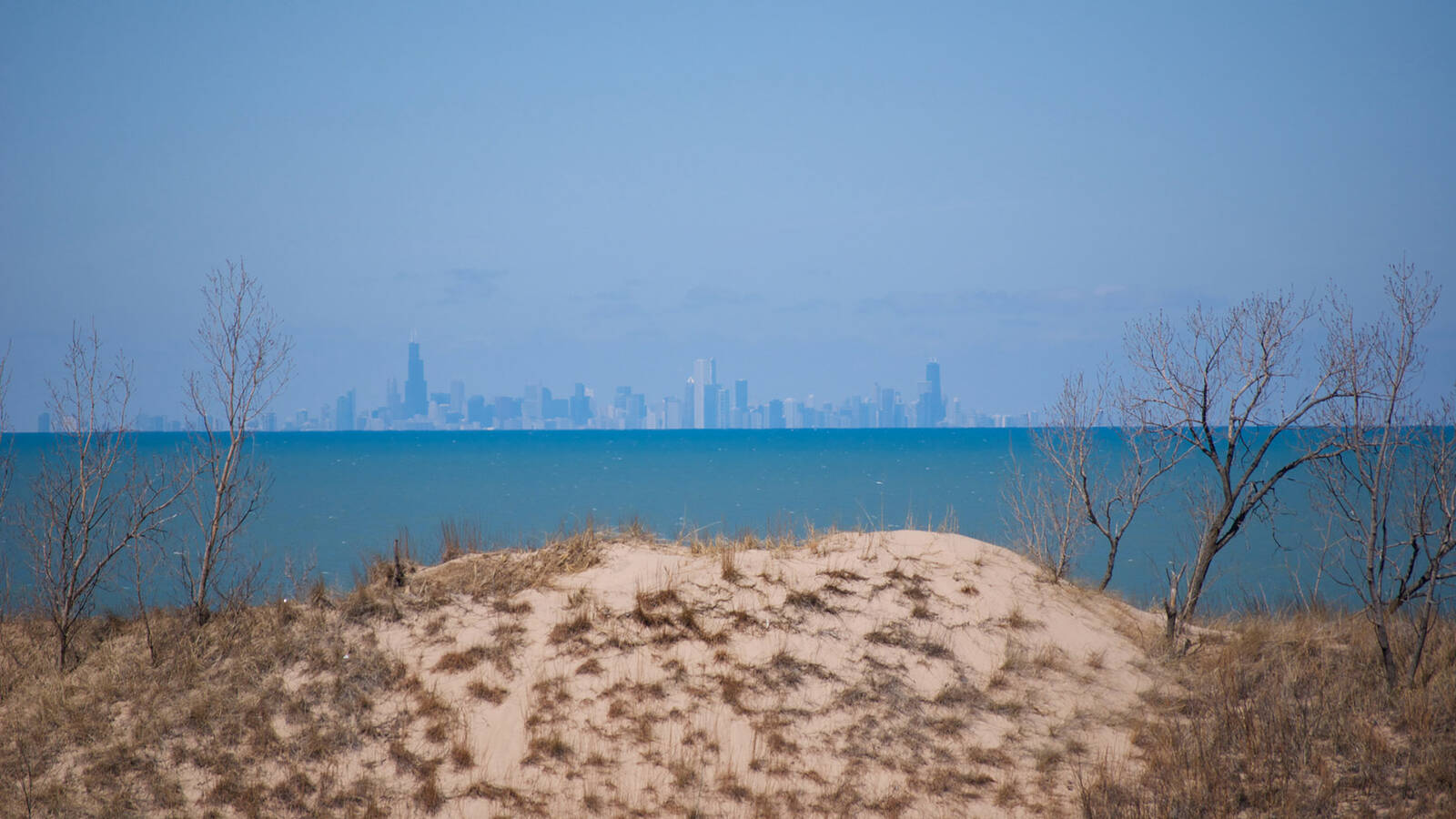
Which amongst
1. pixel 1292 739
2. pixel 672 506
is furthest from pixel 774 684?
pixel 672 506

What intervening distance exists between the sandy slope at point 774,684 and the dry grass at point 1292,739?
0.47m

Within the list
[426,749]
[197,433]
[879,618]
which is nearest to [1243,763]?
[879,618]

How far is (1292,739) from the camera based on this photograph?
8.47m

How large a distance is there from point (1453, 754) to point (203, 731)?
41.3ft

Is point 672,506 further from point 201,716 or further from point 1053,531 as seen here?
point 201,716

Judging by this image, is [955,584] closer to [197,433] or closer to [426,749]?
[426,749]

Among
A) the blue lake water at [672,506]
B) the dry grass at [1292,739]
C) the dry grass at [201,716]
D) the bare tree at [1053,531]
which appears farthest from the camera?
the blue lake water at [672,506]

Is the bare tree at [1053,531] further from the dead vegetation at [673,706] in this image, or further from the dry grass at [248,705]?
the dry grass at [248,705]

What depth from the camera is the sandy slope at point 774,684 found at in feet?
26.8

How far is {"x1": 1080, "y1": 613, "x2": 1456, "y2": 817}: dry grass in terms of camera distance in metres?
7.57

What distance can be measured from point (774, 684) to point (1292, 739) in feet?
17.5

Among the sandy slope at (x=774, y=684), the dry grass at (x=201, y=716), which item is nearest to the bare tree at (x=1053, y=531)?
the sandy slope at (x=774, y=684)

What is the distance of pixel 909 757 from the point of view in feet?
28.2

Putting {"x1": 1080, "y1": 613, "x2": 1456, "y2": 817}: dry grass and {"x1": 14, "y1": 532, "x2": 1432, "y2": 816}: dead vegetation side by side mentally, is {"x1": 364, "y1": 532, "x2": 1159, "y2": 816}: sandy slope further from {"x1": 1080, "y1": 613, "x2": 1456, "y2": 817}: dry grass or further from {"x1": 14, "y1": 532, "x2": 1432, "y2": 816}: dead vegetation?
{"x1": 1080, "y1": 613, "x2": 1456, "y2": 817}: dry grass
